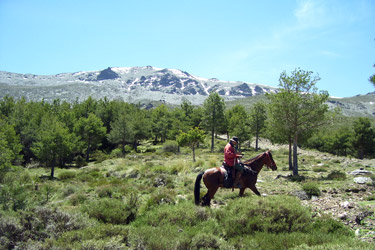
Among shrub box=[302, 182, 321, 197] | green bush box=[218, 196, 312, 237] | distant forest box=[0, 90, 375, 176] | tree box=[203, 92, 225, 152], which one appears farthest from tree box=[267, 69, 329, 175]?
Result: tree box=[203, 92, 225, 152]

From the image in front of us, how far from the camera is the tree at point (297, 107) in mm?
17875

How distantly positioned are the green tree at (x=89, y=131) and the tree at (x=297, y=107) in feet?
120

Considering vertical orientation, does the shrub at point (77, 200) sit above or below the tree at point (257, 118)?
below

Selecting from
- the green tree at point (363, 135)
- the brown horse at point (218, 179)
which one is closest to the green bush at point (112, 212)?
the brown horse at point (218, 179)

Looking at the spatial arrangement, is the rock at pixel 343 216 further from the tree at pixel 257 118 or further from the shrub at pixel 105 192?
the tree at pixel 257 118

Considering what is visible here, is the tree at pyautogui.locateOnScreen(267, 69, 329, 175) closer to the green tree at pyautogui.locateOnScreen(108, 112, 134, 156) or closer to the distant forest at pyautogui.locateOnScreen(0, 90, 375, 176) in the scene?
the distant forest at pyautogui.locateOnScreen(0, 90, 375, 176)

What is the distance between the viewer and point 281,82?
19531mm

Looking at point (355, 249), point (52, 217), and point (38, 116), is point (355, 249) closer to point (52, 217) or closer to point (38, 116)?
point (52, 217)

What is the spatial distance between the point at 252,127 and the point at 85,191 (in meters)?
39.9

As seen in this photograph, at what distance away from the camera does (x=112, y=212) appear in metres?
7.46

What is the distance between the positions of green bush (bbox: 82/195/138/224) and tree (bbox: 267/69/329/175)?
576 inches

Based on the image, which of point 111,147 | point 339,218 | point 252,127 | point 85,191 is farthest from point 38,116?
point 339,218

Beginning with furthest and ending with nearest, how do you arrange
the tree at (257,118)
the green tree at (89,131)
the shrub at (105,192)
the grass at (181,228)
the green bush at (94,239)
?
the tree at (257,118)
the green tree at (89,131)
the shrub at (105,192)
the grass at (181,228)
the green bush at (94,239)

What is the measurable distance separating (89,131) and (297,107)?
127 feet
